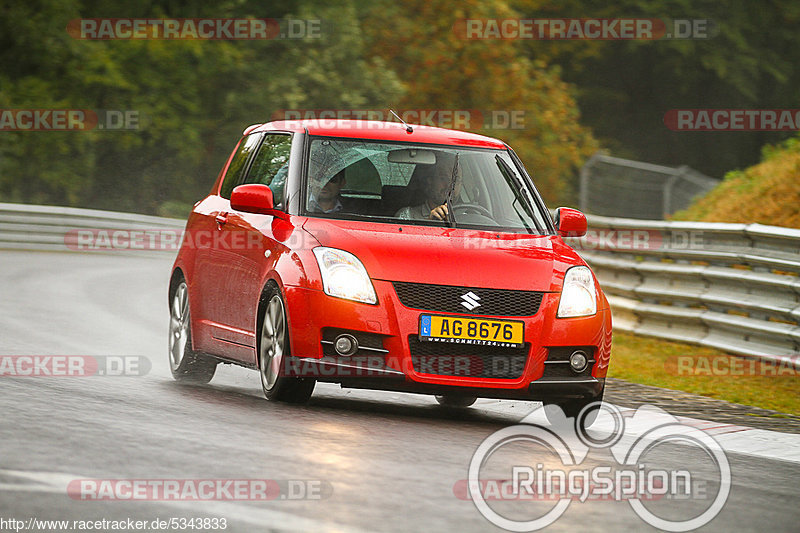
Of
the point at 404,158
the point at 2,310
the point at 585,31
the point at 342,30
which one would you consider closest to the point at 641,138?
the point at 585,31

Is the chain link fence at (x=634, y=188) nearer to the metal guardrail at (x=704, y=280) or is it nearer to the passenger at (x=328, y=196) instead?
the metal guardrail at (x=704, y=280)

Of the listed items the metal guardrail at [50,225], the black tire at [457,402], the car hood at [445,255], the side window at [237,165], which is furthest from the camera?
the metal guardrail at [50,225]

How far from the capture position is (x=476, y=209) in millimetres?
9906

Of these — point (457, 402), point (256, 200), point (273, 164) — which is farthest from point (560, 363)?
point (273, 164)

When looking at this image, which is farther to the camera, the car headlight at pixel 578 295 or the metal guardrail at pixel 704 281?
the metal guardrail at pixel 704 281

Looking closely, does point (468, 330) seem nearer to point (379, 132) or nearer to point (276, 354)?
point (276, 354)

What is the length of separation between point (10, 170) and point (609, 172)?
18.5m

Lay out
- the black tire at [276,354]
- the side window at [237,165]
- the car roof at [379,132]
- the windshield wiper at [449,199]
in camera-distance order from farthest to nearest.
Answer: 1. the side window at [237,165]
2. the car roof at [379,132]
3. the windshield wiper at [449,199]
4. the black tire at [276,354]

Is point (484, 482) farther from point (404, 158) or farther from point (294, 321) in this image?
point (404, 158)

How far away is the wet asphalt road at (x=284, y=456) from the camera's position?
580 centimetres

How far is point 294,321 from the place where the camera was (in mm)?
8664

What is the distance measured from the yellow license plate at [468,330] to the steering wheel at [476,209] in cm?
135

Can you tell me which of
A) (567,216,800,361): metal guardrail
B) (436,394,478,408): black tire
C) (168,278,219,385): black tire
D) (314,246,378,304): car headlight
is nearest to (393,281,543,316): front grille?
(314,246,378,304): car headlight

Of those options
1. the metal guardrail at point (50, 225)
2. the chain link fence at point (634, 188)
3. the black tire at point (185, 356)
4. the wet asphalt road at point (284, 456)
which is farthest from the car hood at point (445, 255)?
the metal guardrail at point (50, 225)
